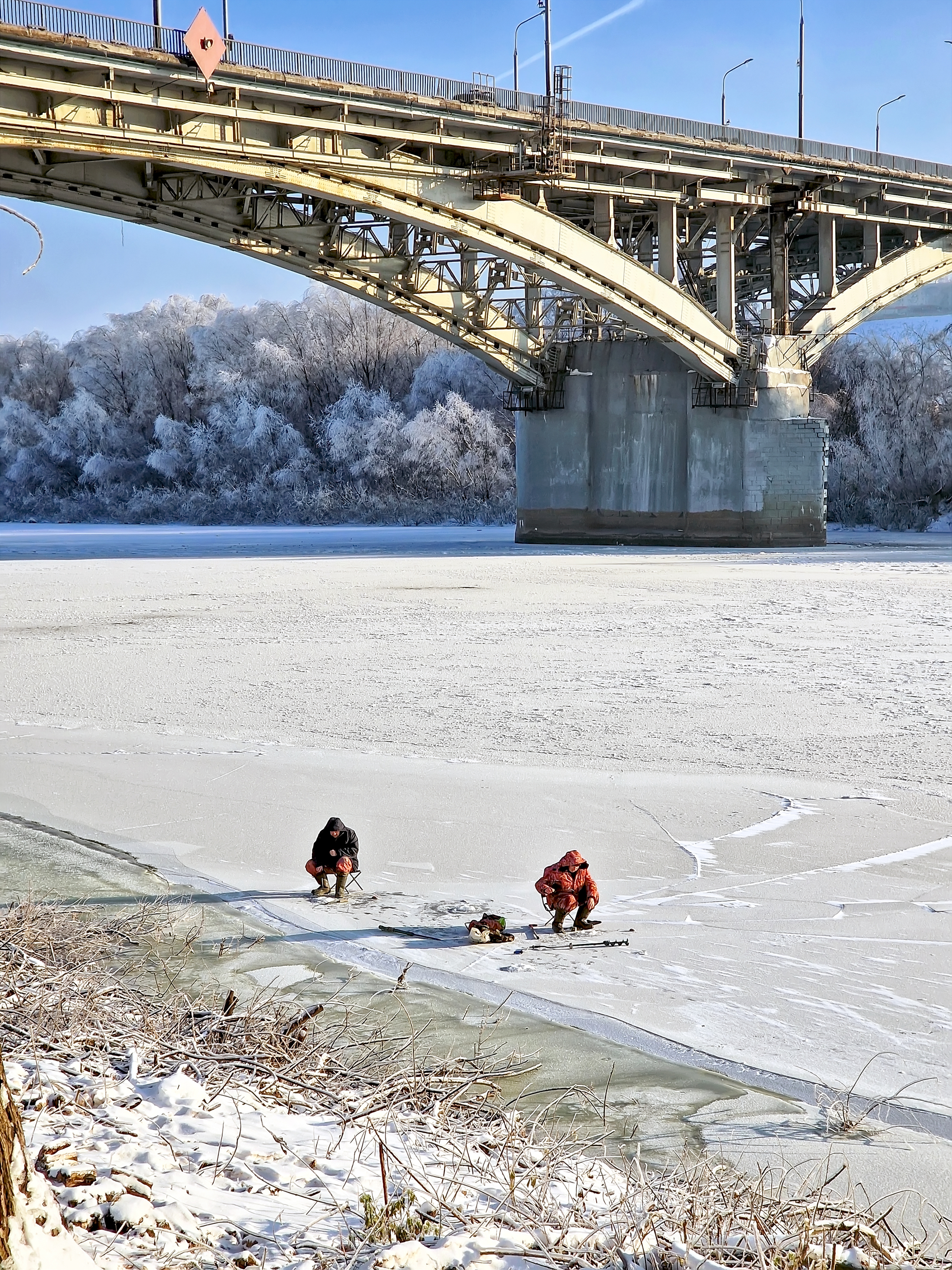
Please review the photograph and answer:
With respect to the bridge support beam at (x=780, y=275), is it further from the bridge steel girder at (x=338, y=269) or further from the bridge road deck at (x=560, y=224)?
the bridge steel girder at (x=338, y=269)

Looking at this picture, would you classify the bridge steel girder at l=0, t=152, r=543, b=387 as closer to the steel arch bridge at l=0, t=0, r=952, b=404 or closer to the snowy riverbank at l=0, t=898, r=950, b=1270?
the steel arch bridge at l=0, t=0, r=952, b=404

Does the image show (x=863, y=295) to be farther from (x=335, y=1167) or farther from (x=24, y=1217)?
(x=24, y=1217)

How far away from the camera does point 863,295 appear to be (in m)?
38.3

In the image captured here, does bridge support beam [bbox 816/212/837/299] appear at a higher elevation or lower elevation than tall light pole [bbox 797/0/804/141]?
lower

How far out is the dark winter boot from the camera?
5445 millimetres

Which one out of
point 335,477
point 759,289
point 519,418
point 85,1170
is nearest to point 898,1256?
point 85,1170

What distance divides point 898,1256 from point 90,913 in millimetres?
3719

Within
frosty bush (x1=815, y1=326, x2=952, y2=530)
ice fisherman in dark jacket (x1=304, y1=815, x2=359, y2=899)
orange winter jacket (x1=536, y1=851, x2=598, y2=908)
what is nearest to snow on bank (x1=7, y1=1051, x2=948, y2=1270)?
orange winter jacket (x1=536, y1=851, x2=598, y2=908)

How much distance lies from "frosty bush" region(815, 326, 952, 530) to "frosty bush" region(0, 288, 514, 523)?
14994 mm

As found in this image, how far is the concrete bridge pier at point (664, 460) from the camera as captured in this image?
36.9m

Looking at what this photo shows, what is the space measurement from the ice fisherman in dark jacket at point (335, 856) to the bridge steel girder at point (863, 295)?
3390 cm

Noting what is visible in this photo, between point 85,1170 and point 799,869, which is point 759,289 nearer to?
point 799,869

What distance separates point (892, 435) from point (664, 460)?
15428 millimetres

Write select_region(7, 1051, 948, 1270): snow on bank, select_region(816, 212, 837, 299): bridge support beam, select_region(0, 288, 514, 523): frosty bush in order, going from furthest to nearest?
select_region(0, 288, 514, 523): frosty bush < select_region(816, 212, 837, 299): bridge support beam < select_region(7, 1051, 948, 1270): snow on bank
